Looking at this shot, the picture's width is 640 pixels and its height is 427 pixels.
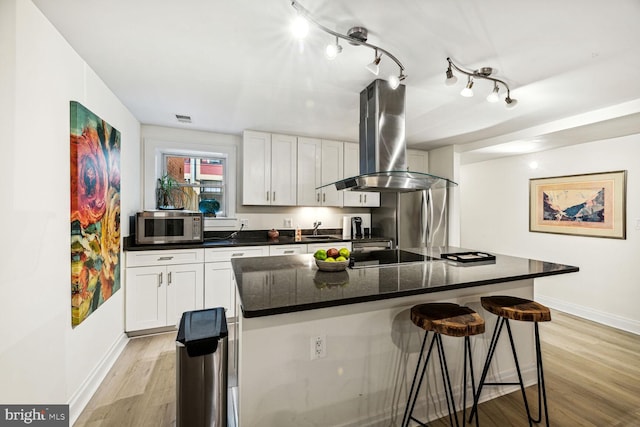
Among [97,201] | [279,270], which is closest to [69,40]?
[97,201]

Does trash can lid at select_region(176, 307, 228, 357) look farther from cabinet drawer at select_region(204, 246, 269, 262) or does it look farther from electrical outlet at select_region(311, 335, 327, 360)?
cabinet drawer at select_region(204, 246, 269, 262)

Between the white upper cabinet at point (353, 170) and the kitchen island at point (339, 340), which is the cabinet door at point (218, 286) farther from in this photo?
the white upper cabinet at point (353, 170)

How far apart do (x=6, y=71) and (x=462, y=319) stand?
8.23 ft

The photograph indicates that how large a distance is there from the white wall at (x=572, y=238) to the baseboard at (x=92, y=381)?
518cm

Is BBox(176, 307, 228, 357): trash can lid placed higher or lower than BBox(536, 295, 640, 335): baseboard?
higher

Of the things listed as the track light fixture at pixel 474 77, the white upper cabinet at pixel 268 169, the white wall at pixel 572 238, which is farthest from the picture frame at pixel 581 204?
the white upper cabinet at pixel 268 169

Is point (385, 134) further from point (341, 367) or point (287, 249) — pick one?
point (287, 249)

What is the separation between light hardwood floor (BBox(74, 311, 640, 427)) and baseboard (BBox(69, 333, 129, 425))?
40 mm

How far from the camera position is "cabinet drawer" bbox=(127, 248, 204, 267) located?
294 cm

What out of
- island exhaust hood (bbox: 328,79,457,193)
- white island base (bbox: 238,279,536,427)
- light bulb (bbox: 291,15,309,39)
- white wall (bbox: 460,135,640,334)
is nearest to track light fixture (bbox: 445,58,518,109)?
island exhaust hood (bbox: 328,79,457,193)

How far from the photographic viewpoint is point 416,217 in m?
4.45

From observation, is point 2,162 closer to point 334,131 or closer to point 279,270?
point 279,270

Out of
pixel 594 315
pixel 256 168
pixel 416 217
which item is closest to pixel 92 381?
pixel 256 168

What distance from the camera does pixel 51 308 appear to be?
160 centimetres
